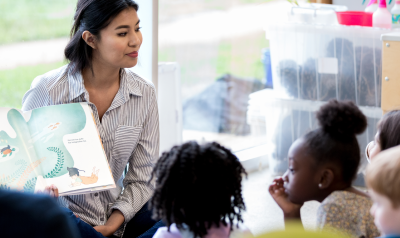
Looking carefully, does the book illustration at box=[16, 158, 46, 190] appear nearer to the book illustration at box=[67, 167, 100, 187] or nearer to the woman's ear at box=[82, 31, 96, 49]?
the book illustration at box=[67, 167, 100, 187]

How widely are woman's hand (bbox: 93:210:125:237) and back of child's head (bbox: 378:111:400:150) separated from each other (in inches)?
31.4

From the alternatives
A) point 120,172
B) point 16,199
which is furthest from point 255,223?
point 16,199

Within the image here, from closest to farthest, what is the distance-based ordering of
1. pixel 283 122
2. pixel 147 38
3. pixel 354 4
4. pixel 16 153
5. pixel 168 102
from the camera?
1. pixel 16 153
2. pixel 147 38
3. pixel 168 102
4. pixel 283 122
5. pixel 354 4

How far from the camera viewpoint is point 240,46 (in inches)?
107

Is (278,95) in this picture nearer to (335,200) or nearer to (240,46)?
(240,46)

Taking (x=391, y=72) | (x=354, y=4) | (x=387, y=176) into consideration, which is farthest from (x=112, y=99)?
(x=354, y=4)

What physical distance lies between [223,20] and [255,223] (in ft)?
4.05

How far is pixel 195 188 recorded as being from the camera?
83 cm

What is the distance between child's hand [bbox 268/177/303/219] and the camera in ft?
3.56

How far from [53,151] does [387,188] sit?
90 cm

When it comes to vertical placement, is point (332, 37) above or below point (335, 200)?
above

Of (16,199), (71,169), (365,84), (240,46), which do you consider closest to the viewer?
(16,199)

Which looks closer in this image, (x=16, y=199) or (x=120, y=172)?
(x=16, y=199)

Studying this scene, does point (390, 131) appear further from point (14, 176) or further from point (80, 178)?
point (14, 176)
